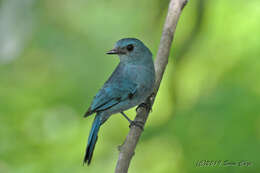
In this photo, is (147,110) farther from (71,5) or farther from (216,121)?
(71,5)

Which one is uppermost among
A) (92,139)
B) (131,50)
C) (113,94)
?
(131,50)

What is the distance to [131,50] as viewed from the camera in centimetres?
417

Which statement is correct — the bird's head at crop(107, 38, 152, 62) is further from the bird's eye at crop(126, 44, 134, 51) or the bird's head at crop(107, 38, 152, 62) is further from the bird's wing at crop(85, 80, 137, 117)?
the bird's wing at crop(85, 80, 137, 117)

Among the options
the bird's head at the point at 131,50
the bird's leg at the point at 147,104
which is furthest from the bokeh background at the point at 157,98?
the bird's head at the point at 131,50

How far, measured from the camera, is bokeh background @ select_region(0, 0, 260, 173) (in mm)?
3174

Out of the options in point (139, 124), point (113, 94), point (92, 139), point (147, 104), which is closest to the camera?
point (139, 124)

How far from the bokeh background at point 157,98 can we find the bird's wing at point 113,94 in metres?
0.12

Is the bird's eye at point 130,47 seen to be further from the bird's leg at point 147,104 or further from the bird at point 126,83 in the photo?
the bird's leg at point 147,104

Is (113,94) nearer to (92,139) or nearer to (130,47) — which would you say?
(130,47)

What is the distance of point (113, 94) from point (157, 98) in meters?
0.47

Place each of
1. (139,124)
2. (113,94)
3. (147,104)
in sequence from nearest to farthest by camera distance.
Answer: (139,124) < (147,104) < (113,94)

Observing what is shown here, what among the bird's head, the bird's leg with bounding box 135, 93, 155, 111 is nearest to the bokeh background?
the bird's leg with bounding box 135, 93, 155, 111

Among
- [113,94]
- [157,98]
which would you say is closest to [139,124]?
[157,98]

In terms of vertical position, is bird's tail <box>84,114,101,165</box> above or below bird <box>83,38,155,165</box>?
below
